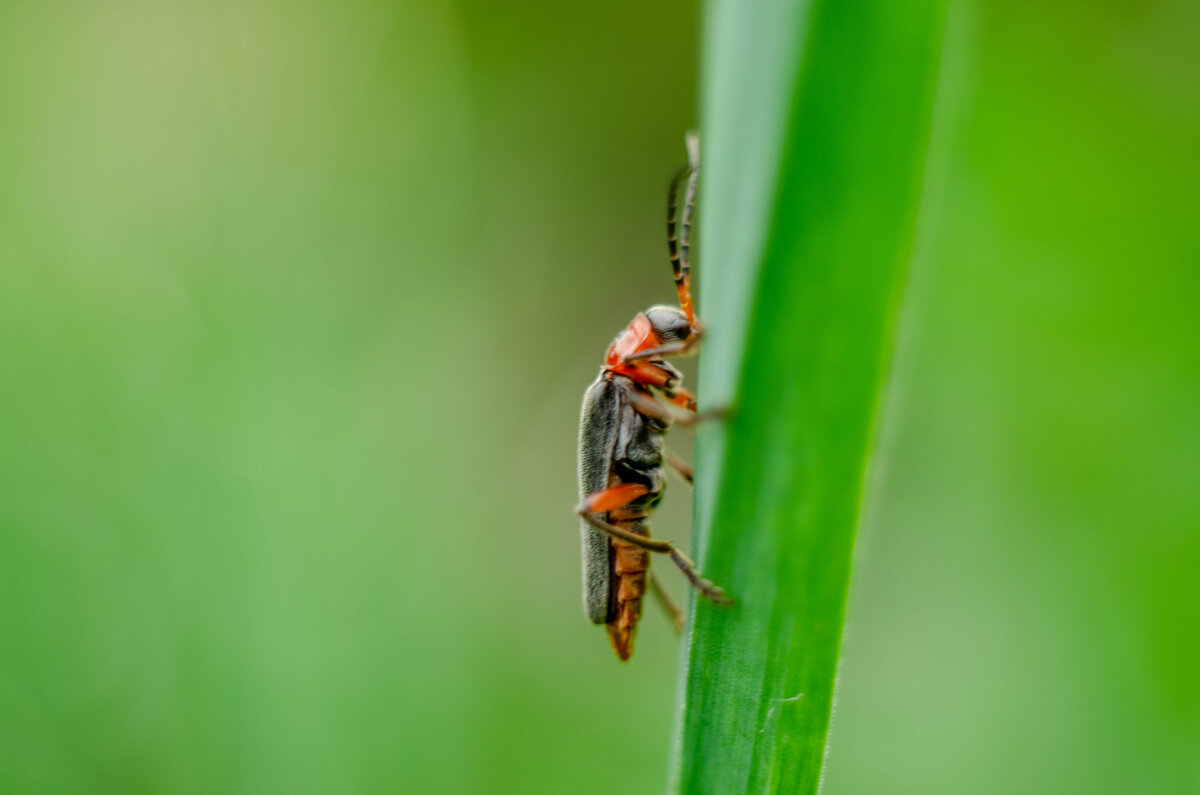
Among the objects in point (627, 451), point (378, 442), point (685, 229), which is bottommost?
point (378, 442)

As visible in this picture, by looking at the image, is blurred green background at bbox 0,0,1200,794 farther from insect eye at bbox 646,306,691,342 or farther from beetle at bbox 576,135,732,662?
insect eye at bbox 646,306,691,342

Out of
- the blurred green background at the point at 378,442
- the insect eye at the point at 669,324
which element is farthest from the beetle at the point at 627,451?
the blurred green background at the point at 378,442

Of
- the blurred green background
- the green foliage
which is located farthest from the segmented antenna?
the green foliage

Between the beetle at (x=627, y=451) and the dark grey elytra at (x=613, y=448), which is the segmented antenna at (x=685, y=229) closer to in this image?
the beetle at (x=627, y=451)

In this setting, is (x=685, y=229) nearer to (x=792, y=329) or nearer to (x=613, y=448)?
(x=613, y=448)

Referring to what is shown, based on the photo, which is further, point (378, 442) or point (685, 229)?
point (378, 442)

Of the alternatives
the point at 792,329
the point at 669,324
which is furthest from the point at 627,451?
the point at 792,329
